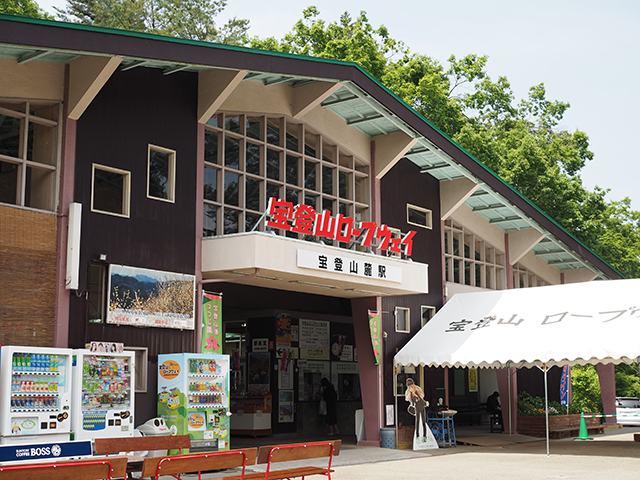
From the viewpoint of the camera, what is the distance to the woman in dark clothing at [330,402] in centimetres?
2128

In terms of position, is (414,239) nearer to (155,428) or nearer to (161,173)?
(161,173)

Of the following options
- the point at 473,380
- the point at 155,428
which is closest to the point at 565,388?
the point at 473,380

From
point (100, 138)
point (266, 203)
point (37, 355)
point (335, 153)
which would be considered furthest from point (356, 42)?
point (37, 355)

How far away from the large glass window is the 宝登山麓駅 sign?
591mm

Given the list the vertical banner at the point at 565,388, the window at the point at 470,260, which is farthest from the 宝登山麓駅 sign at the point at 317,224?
the vertical banner at the point at 565,388

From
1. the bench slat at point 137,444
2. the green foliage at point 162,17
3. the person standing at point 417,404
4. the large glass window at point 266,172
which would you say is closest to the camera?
the bench slat at point 137,444

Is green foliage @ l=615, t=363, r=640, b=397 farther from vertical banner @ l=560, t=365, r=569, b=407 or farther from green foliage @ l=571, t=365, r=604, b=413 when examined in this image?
vertical banner @ l=560, t=365, r=569, b=407

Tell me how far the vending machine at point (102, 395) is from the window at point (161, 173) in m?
3.30

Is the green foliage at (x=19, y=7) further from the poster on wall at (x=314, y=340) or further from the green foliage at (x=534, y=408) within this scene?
the green foliage at (x=534, y=408)

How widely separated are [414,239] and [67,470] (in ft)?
46.5

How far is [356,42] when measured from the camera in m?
37.9

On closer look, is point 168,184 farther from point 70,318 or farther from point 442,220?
point 442,220

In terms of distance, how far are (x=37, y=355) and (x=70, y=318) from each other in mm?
1404

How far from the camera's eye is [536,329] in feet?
57.1
